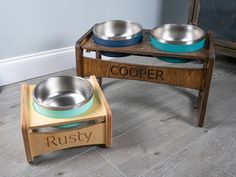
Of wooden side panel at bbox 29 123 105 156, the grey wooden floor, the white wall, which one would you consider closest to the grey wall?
the white wall

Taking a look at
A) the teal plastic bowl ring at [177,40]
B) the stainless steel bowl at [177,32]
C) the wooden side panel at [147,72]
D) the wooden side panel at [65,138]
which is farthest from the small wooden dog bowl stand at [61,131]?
the stainless steel bowl at [177,32]

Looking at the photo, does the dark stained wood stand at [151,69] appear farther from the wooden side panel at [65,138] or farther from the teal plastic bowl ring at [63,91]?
the wooden side panel at [65,138]

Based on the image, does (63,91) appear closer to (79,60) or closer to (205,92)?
(79,60)

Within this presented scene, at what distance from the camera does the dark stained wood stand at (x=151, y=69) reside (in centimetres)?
94

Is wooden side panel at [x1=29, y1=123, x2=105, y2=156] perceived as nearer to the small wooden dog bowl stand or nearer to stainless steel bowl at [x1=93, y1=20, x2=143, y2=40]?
the small wooden dog bowl stand

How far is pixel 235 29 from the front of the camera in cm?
134

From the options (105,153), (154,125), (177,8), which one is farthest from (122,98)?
(177,8)

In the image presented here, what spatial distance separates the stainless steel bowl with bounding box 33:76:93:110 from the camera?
961 mm

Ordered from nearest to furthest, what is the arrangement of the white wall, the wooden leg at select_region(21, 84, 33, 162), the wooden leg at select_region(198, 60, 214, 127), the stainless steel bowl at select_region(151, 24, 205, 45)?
1. the wooden leg at select_region(21, 84, 33, 162)
2. the wooden leg at select_region(198, 60, 214, 127)
3. the stainless steel bowl at select_region(151, 24, 205, 45)
4. the white wall

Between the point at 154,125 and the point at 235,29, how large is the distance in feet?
2.19

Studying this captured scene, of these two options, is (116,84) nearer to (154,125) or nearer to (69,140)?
(154,125)

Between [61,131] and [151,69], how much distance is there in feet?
1.25

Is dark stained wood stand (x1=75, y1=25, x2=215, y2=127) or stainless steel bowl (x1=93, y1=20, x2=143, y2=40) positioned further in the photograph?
stainless steel bowl (x1=93, y1=20, x2=143, y2=40)

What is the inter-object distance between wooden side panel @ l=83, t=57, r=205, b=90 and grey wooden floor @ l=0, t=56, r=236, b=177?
7.1 inches
